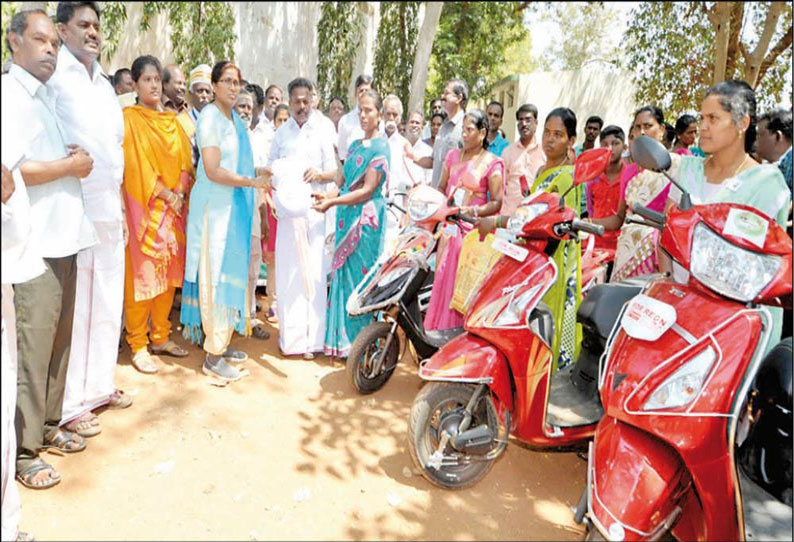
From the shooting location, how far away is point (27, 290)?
2479mm

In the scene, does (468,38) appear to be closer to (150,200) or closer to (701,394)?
(150,200)

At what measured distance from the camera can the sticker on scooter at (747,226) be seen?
197 centimetres

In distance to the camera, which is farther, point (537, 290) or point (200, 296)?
point (200, 296)

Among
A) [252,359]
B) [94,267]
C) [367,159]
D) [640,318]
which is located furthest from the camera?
[252,359]

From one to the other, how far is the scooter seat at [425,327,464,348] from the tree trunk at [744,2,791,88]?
6.58 meters

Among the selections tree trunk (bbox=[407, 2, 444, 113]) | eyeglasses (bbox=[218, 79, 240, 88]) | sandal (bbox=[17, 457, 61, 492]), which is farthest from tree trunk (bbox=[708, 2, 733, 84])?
sandal (bbox=[17, 457, 61, 492])

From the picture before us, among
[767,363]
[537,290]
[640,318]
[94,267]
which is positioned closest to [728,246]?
[640,318]

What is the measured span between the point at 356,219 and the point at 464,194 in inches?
32.1

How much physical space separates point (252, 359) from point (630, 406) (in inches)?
117

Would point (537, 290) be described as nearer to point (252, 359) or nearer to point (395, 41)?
point (252, 359)

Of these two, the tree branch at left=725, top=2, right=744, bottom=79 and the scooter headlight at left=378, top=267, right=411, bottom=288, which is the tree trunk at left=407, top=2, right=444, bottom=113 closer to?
the tree branch at left=725, top=2, right=744, bottom=79

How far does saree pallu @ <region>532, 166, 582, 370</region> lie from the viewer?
10.9 ft

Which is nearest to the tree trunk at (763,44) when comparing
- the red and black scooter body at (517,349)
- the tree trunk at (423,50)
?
the tree trunk at (423,50)

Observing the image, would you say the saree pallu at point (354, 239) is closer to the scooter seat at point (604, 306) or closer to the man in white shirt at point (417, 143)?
the scooter seat at point (604, 306)
